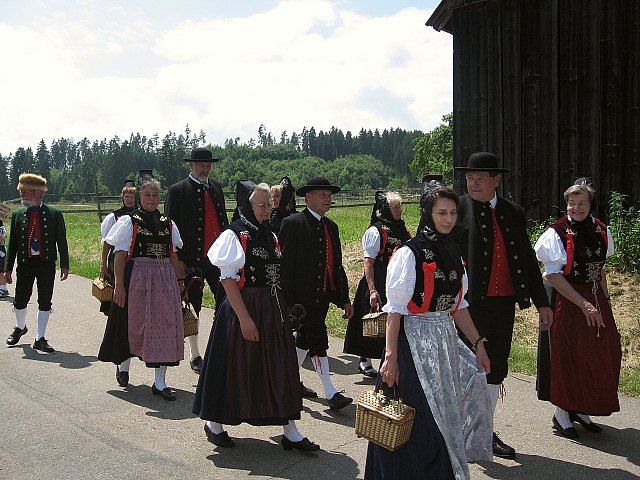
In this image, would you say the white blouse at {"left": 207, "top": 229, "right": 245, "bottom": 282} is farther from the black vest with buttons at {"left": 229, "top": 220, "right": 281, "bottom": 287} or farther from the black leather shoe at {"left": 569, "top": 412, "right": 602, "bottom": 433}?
the black leather shoe at {"left": 569, "top": 412, "right": 602, "bottom": 433}

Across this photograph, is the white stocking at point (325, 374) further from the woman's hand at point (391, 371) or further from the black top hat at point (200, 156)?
the black top hat at point (200, 156)

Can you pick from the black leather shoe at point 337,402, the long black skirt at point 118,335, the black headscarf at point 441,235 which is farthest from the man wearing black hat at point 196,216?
the black headscarf at point 441,235

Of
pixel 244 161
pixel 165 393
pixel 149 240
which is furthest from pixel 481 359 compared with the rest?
pixel 244 161

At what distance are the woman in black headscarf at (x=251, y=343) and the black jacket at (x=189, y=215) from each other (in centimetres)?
268

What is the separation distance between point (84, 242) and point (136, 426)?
A: 68.7 feet

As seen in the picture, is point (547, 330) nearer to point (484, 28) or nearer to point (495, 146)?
point (495, 146)

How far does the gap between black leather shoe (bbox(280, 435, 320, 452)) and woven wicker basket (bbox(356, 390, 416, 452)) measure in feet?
4.28

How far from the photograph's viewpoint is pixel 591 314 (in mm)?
5254

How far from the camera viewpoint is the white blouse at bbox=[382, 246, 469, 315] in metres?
3.88

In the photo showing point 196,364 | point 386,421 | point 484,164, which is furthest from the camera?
point 196,364

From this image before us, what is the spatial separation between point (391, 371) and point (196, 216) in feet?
14.3

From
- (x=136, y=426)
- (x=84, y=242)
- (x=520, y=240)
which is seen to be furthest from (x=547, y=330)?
(x=84, y=242)

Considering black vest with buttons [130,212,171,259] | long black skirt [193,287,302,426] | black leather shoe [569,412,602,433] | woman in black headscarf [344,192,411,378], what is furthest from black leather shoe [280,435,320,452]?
black vest with buttons [130,212,171,259]

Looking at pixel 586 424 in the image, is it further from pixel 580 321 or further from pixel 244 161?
pixel 244 161
